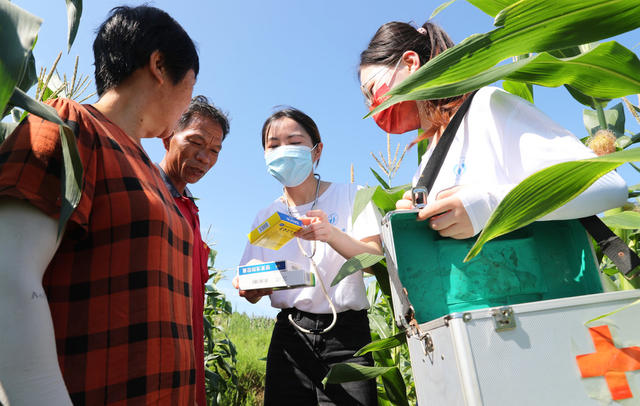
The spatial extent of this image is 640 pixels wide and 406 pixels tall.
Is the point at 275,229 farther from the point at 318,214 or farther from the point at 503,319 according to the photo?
the point at 503,319

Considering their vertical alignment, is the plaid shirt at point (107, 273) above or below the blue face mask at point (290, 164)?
below

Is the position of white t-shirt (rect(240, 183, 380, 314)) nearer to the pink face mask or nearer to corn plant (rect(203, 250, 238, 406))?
the pink face mask

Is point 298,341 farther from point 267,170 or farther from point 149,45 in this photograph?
point 149,45

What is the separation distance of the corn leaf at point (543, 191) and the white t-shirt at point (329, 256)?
86 cm

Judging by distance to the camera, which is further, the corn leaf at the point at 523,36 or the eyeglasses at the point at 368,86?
the eyeglasses at the point at 368,86

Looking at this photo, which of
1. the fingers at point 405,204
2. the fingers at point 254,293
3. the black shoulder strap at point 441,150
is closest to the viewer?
the black shoulder strap at point 441,150

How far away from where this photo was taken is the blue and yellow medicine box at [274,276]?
4.25ft

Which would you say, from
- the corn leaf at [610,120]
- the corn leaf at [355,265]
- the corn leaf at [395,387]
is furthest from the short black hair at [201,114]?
the corn leaf at [610,120]

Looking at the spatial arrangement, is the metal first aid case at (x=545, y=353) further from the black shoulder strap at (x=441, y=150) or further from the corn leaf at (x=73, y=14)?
the corn leaf at (x=73, y=14)

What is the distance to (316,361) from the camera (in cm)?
136

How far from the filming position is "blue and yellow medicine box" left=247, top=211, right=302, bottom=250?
123cm

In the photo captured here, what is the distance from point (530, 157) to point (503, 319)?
289mm

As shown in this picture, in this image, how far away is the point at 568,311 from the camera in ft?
1.98

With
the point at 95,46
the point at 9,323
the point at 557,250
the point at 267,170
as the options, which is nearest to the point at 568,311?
the point at 557,250
